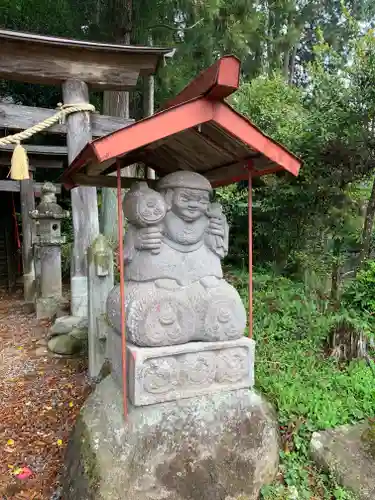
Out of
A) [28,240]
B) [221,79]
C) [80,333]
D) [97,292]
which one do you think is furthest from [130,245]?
[28,240]

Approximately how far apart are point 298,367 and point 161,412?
1.67 meters

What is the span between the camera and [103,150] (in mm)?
2041

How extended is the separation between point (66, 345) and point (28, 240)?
15.8 ft

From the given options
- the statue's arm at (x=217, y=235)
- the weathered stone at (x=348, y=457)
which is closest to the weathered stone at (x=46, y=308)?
the statue's arm at (x=217, y=235)

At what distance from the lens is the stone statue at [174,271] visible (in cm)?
251

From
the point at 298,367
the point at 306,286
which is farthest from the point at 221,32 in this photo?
the point at 298,367

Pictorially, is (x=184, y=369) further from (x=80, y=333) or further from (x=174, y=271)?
(x=80, y=333)

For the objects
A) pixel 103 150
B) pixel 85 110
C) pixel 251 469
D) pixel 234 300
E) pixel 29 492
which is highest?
pixel 85 110

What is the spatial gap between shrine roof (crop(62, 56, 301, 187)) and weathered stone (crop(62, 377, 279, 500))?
5.24ft

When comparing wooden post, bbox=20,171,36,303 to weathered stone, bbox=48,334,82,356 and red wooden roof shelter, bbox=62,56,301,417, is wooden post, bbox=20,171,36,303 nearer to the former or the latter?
weathered stone, bbox=48,334,82,356

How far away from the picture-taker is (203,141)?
2.74m

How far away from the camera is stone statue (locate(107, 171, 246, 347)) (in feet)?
8.23

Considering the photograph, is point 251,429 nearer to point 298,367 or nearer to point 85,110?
point 298,367

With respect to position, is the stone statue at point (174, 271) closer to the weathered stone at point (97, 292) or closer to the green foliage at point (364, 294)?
the weathered stone at point (97, 292)
